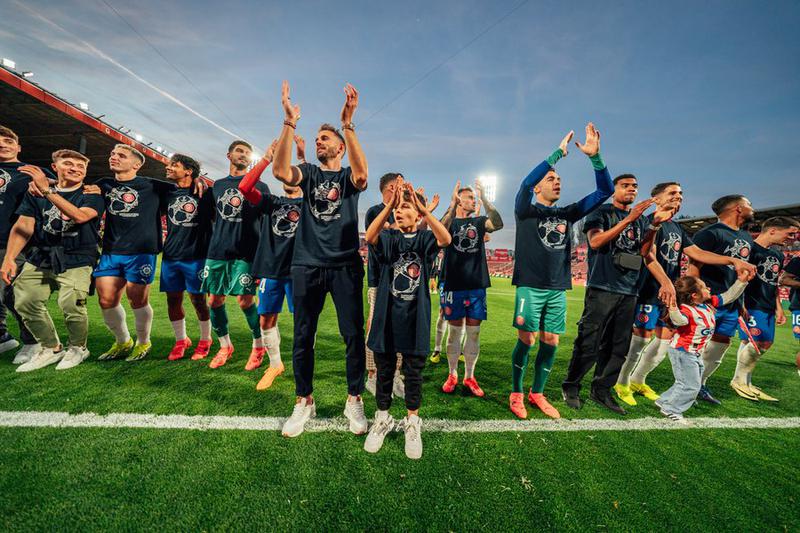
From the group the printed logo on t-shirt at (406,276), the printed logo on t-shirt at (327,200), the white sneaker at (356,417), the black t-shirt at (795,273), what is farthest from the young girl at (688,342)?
the printed logo on t-shirt at (327,200)

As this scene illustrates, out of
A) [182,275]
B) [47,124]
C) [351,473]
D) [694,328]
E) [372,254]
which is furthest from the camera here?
[47,124]

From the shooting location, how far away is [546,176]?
3.23 m

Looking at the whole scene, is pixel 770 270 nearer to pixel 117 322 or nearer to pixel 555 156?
pixel 555 156

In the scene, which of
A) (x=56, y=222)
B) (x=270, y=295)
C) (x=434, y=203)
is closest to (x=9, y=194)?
(x=56, y=222)

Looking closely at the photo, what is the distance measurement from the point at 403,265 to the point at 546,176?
1939 mm

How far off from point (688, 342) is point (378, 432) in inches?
124

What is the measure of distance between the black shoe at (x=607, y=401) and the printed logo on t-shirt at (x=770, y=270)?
2853mm

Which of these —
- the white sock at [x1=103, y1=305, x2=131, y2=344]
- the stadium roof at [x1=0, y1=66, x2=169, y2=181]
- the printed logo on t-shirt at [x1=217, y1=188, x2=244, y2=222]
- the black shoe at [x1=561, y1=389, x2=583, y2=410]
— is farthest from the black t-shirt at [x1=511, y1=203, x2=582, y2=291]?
the stadium roof at [x1=0, y1=66, x2=169, y2=181]

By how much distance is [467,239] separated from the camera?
143 inches

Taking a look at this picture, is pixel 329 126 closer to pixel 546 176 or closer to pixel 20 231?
pixel 546 176

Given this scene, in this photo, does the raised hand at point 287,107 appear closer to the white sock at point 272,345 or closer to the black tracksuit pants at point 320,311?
the black tracksuit pants at point 320,311

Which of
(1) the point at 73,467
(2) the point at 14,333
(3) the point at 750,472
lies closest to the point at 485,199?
(3) the point at 750,472

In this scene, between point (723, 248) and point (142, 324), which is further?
point (142, 324)

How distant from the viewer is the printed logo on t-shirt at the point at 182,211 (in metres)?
3.82
